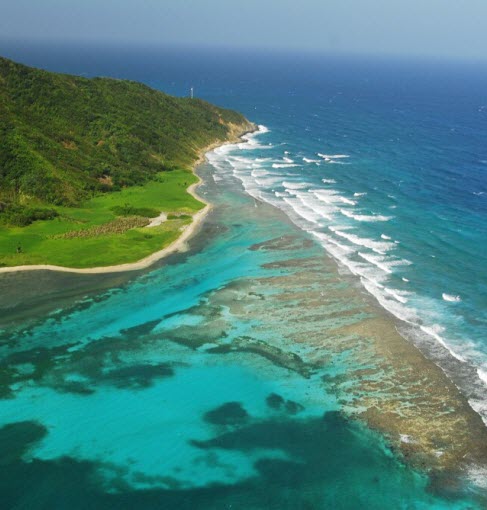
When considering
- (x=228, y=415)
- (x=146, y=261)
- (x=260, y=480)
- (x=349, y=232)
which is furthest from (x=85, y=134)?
(x=260, y=480)

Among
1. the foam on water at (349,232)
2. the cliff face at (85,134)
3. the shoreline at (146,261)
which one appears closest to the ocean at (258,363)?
the foam on water at (349,232)

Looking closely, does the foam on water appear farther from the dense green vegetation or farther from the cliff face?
the cliff face

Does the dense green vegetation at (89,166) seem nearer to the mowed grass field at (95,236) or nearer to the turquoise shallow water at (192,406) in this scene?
the mowed grass field at (95,236)

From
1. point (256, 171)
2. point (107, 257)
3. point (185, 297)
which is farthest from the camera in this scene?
point (256, 171)

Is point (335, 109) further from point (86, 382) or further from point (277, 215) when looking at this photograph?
point (86, 382)

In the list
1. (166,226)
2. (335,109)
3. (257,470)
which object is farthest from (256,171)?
(335,109)
